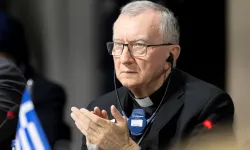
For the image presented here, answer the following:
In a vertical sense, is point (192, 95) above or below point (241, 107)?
above

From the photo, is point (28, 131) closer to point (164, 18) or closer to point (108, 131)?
point (108, 131)

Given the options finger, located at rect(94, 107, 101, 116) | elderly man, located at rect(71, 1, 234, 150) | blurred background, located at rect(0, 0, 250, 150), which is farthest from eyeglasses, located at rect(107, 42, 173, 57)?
blurred background, located at rect(0, 0, 250, 150)

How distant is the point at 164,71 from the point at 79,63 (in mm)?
1844

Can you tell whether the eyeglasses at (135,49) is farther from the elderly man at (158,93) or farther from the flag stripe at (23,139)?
the flag stripe at (23,139)

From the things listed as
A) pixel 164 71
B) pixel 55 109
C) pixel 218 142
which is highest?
pixel 164 71

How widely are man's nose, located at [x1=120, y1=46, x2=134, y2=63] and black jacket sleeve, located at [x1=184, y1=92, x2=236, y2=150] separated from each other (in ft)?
1.39

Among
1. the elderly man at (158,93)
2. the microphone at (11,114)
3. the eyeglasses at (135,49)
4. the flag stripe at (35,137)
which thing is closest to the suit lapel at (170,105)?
the elderly man at (158,93)

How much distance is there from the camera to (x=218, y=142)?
3.32 metres

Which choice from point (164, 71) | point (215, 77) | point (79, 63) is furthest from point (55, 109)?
point (164, 71)

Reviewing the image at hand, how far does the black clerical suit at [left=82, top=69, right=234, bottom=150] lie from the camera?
11.1 ft

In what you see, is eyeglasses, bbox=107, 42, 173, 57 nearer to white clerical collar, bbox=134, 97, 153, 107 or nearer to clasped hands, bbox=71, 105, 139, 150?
white clerical collar, bbox=134, 97, 153, 107

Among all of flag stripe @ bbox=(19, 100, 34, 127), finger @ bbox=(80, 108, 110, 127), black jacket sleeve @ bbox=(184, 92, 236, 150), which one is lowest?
flag stripe @ bbox=(19, 100, 34, 127)

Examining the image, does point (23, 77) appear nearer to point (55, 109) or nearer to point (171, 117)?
point (55, 109)

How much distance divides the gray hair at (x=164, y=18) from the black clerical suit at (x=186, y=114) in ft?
0.64
